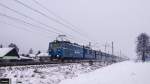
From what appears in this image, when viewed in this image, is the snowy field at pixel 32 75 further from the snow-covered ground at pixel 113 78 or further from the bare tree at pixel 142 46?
the bare tree at pixel 142 46

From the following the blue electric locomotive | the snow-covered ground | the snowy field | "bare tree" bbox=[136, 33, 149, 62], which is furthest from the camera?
"bare tree" bbox=[136, 33, 149, 62]

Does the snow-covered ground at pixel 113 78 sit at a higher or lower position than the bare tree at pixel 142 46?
lower

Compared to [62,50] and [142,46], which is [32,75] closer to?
[62,50]

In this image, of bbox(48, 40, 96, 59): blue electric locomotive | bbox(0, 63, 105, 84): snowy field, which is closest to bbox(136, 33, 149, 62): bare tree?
bbox(48, 40, 96, 59): blue electric locomotive

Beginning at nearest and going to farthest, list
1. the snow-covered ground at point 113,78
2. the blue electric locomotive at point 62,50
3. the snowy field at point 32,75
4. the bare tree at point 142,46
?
the snowy field at point 32,75 < the snow-covered ground at point 113,78 < the blue electric locomotive at point 62,50 < the bare tree at point 142,46

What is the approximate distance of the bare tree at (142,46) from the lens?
269 feet

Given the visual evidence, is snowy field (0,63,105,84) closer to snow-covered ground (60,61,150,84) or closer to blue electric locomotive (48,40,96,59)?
snow-covered ground (60,61,150,84)

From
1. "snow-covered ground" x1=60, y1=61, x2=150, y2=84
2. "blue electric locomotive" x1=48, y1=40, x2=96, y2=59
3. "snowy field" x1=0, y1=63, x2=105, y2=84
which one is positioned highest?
"blue electric locomotive" x1=48, y1=40, x2=96, y2=59

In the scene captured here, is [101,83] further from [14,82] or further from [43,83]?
[14,82]

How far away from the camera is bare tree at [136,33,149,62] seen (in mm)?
82000

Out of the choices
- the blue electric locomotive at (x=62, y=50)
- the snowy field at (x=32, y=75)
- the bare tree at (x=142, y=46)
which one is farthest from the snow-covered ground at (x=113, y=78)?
the bare tree at (x=142, y=46)

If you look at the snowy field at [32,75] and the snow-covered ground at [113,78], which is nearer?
the snowy field at [32,75]

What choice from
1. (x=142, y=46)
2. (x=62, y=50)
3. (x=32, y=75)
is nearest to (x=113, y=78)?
(x=32, y=75)

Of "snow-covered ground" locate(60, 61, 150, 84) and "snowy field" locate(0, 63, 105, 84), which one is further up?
"snowy field" locate(0, 63, 105, 84)
